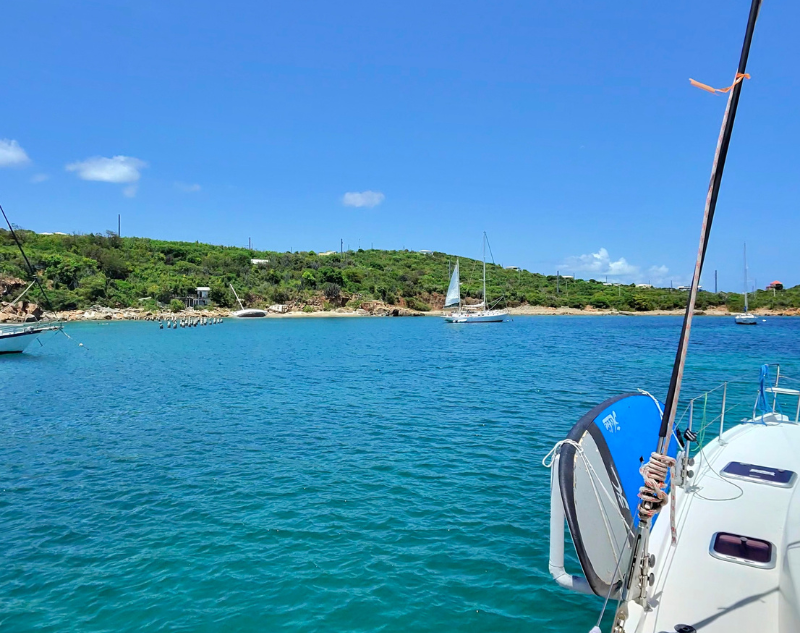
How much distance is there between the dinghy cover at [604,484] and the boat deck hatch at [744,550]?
88 centimetres

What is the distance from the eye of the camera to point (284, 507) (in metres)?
10.9

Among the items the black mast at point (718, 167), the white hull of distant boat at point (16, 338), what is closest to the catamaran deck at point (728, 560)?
the black mast at point (718, 167)

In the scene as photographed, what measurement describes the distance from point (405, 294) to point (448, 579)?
5236 inches

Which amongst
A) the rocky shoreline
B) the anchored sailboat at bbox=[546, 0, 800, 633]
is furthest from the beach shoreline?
the anchored sailboat at bbox=[546, 0, 800, 633]

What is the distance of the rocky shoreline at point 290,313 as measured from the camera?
84.1 m

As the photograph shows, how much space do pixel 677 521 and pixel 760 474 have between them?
2033mm

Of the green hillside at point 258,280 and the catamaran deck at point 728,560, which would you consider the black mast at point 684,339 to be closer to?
the catamaran deck at point 728,560

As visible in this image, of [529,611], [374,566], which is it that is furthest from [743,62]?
[374,566]

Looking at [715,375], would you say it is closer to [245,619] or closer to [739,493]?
[739,493]

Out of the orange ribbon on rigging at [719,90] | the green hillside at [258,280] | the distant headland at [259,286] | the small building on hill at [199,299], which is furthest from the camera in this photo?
the small building on hill at [199,299]

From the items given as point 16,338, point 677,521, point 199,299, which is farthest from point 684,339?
point 199,299

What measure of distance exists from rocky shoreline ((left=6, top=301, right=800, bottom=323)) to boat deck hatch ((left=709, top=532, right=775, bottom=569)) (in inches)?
3694

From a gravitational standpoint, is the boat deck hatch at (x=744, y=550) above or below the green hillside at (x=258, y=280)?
below

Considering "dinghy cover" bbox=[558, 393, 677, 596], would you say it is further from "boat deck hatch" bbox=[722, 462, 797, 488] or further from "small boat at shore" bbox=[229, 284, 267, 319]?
"small boat at shore" bbox=[229, 284, 267, 319]
